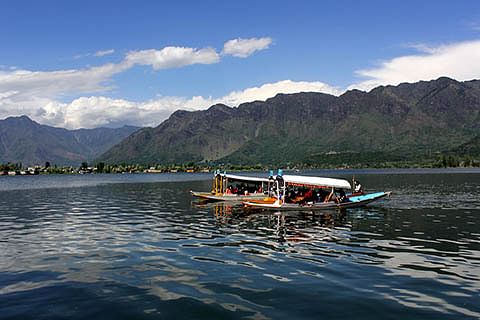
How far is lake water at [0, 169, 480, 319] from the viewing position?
1905 centimetres

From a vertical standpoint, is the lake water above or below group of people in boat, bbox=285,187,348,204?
below

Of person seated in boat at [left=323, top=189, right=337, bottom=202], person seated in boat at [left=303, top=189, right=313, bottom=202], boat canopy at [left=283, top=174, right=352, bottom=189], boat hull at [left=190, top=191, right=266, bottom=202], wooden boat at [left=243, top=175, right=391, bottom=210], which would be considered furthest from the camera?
boat hull at [left=190, top=191, right=266, bottom=202]

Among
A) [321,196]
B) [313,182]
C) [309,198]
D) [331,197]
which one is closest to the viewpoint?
[313,182]

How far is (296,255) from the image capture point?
97.8 feet

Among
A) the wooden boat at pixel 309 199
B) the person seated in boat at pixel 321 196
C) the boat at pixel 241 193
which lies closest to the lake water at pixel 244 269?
the wooden boat at pixel 309 199

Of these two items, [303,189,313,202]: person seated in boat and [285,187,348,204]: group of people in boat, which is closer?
[285,187,348,204]: group of people in boat

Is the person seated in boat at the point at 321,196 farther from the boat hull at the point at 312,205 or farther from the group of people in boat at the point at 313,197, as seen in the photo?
the boat hull at the point at 312,205

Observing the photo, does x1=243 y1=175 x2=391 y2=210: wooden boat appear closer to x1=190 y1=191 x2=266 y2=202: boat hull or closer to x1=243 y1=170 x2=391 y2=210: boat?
x1=243 y1=170 x2=391 y2=210: boat

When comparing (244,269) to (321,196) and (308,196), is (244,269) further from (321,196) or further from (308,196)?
(321,196)

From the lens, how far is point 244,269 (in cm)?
2578

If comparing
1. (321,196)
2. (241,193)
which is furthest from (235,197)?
(321,196)

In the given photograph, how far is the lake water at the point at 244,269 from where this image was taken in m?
19.0

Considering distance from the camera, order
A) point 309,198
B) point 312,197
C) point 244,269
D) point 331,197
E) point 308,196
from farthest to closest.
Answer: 1. point 312,197
2. point 308,196
3. point 309,198
4. point 331,197
5. point 244,269

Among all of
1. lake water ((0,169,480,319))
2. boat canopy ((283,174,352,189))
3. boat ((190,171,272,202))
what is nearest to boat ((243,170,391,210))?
boat canopy ((283,174,352,189))
